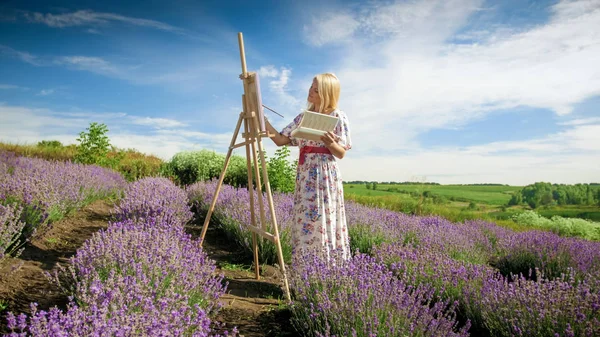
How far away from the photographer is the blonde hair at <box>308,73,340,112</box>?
132 inches

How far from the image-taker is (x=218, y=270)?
13.6ft

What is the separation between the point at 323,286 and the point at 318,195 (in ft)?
3.04

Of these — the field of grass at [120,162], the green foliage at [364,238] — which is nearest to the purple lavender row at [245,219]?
the green foliage at [364,238]

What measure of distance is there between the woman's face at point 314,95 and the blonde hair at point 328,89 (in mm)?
38

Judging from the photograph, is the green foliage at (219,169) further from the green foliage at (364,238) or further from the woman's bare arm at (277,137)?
the woman's bare arm at (277,137)

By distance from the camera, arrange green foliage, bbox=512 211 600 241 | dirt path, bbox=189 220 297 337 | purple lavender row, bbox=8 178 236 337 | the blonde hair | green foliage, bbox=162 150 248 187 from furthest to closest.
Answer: green foliage, bbox=162 150 248 187 < green foliage, bbox=512 211 600 241 < the blonde hair < dirt path, bbox=189 220 297 337 < purple lavender row, bbox=8 178 236 337

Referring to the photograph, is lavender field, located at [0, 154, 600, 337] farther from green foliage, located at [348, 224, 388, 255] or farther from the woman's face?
the woman's face

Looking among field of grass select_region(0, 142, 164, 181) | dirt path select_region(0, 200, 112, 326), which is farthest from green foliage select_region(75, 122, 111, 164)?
dirt path select_region(0, 200, 112, 326)

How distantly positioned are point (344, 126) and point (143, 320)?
2170 mm

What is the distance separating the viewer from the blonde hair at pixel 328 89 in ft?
11.0

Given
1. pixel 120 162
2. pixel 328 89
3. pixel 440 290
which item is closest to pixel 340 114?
pixel 328 89

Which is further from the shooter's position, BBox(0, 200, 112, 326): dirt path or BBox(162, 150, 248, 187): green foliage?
BBox(162, 150, 248, 187): green foliage

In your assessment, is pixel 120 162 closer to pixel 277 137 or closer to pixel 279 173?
pixel 279 173

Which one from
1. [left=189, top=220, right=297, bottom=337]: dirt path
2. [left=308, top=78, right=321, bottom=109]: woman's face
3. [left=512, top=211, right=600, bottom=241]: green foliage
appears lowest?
[left=189, top=220, right=297, bottom=337]: dirt path
